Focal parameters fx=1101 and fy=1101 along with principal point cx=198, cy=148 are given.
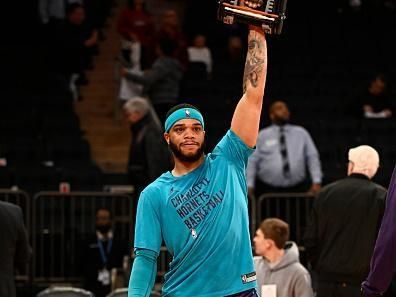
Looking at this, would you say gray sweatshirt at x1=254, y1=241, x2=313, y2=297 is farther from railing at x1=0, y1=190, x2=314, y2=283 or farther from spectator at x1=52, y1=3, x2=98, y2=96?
spectator at x1=52, y1=3, x2=98, y2=96

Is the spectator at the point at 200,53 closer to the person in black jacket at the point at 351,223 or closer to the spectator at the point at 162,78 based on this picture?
the spectator at the point at 162,78

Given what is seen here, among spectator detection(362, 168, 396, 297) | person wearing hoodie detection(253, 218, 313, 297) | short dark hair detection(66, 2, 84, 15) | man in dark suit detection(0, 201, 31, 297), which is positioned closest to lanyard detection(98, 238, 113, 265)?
man in dark suit detection(0, 201, 31, 297)

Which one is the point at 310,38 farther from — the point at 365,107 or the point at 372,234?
the point at 372,234

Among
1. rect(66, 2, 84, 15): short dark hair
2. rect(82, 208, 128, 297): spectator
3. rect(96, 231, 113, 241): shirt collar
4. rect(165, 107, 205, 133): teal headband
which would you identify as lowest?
rect(82, 208, 128, 297): spectator

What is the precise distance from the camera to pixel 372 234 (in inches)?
318

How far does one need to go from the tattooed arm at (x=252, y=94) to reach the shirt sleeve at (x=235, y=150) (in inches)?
1.0

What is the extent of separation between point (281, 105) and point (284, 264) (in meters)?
3.07

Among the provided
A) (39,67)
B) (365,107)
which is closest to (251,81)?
(365,107)

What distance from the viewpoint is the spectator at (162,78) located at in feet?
41.7

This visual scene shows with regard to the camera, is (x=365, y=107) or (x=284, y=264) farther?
(x=365, y=107)

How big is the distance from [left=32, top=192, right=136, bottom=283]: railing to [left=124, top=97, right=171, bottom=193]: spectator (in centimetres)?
52

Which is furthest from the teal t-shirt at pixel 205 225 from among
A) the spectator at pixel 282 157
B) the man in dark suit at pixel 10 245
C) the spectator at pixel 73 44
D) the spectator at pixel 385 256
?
the spectator at pixel 73 44

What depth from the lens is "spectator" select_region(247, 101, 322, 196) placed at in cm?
1104

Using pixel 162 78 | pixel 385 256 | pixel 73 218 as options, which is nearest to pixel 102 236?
pixel 73 218
